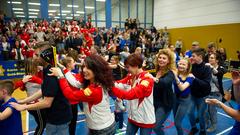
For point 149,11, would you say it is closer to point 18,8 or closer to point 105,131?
point 18,8

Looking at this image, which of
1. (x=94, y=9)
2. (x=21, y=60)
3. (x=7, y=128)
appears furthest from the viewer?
(x=94, y=9)

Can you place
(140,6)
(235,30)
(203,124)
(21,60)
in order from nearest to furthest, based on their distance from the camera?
1. (203,124)
2. (21,60)
3. (235,30)
4. (140,6)

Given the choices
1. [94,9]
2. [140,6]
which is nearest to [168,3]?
[140,6]

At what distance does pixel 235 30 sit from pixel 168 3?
8.41m

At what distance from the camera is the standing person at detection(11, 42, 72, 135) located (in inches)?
92.3

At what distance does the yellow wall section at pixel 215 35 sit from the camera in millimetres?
15328

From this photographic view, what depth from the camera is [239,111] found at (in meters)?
2.00

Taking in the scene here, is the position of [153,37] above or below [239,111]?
above

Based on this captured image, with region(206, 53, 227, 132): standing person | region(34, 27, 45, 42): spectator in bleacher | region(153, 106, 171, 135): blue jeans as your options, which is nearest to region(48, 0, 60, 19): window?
region(34, 27, 45, 42): spectator in bleacher

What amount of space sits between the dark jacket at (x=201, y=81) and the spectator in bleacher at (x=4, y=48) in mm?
11007

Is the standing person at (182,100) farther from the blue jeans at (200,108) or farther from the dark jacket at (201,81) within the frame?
the blue jeans at (200,108)

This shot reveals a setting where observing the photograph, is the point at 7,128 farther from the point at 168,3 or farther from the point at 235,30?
the point at 168,3

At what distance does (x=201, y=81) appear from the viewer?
386 cm

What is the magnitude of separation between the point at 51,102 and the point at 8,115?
55cm
